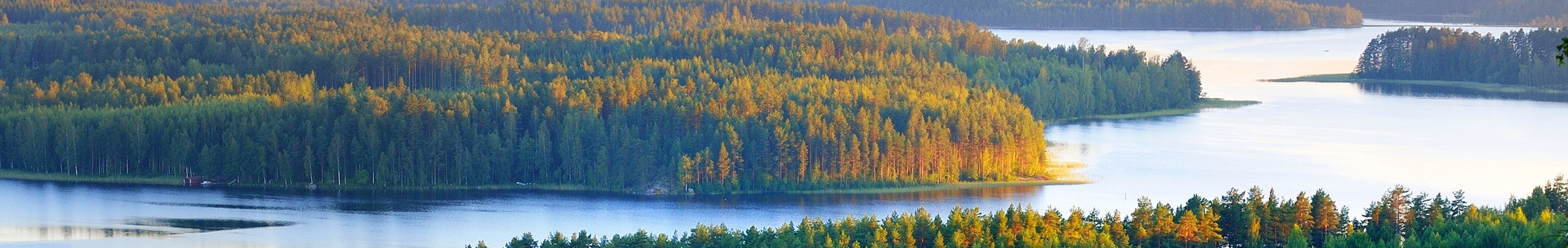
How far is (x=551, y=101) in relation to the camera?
6581 centimetres

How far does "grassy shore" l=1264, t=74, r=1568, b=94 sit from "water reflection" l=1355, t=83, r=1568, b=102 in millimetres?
628

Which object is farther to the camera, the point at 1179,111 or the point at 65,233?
the point at 1179,111

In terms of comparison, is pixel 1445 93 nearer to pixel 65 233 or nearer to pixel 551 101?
pixel 551 101

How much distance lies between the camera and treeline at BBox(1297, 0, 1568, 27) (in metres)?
149

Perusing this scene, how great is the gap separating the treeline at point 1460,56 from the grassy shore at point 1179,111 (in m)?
17.7

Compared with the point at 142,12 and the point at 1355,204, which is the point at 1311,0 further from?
the point at 1355,204

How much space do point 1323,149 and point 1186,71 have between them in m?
25.0

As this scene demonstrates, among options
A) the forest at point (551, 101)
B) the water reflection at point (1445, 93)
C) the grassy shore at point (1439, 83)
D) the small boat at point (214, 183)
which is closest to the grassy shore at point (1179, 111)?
the forest at point (551, 101)

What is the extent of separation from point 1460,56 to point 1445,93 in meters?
9.78

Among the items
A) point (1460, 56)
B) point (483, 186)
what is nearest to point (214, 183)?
Answer: point (483, 186)

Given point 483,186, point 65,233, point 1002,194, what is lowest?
point 65,233

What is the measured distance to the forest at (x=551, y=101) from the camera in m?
60.3

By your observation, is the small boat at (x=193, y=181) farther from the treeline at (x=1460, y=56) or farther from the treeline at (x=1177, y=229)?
the treeline at (x=1460, y=56)

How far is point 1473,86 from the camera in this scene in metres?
105
